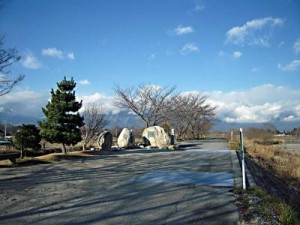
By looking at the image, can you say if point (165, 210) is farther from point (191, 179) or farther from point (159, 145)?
point (159, 145)

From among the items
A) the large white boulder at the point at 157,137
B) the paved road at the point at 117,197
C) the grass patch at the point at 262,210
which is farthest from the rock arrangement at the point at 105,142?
the grass patch at the point at 262,210

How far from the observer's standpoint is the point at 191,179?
10.6 meters

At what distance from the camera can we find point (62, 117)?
19.2 m

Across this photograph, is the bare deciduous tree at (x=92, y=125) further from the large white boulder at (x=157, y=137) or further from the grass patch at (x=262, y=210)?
the grass patch at (x=262, y=210)

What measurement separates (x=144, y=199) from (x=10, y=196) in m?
3.03

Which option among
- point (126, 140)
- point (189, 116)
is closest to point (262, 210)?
point (126, 140)

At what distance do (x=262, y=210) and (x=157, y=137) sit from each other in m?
22.8

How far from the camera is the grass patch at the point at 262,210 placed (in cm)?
609

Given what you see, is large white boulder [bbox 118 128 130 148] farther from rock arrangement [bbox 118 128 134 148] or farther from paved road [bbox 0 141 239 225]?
paved road [bbox 0 141 239 225]

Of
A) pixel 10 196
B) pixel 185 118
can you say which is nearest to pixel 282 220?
pixel 10 196

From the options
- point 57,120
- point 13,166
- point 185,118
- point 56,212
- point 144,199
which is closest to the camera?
point 56,212

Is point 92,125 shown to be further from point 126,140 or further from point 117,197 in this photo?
point 117,197

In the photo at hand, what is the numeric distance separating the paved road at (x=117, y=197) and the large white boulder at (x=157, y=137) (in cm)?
1660

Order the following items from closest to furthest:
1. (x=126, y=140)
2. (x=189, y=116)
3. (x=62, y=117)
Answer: (x=62, y=117)
(x=126, y=140)
(x=189, y=116)
